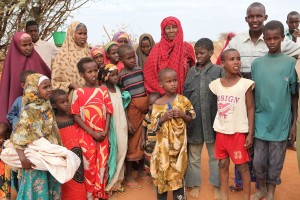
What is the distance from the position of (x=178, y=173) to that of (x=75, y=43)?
204 cm

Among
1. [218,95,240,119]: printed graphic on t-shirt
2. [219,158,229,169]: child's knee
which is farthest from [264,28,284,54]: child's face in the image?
[219,158,229,169]: child's knee

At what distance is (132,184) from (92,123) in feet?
3.72

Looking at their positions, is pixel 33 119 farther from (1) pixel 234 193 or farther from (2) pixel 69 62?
(1) pixel 234 193

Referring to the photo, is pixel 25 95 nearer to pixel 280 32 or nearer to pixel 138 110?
pixel 138 110

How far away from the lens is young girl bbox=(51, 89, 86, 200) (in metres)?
3.92

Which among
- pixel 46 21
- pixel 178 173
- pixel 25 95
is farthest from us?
pixel 46 21

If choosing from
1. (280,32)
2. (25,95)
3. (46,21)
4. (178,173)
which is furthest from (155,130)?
(46,21)

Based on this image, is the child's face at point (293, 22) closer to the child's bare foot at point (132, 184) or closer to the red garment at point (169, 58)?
the red garment at point (169, 58)

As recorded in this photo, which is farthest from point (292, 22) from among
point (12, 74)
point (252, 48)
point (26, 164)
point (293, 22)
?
point (26, 164)

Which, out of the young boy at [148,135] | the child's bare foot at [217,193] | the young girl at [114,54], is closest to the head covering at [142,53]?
the young girl at [114,54]

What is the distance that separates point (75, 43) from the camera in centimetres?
449

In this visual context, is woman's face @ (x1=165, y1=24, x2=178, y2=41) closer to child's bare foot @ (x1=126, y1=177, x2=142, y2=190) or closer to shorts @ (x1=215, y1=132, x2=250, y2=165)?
shorts @ (x1=215, y1=132, x2=250, y2=165)

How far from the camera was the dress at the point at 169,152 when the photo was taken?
376cm

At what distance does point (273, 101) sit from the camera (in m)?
3.63
